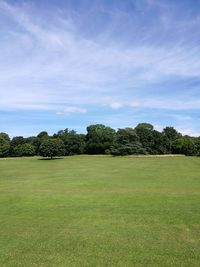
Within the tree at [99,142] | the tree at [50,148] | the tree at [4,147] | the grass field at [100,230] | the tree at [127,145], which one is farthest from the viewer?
the tree at [4,147]

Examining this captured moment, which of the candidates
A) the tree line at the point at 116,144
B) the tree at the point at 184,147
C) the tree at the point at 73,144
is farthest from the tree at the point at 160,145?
the tree at the point at 73,144

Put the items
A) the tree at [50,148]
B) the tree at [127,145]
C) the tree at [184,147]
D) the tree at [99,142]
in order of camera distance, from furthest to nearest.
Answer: the tree at [99,142]
the tree at [184,147]
the tree at [127,145]
the tree at [50,148]

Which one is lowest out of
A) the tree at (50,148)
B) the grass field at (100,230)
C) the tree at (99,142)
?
the grass field at (100,230)

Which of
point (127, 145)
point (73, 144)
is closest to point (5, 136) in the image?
point (73, 144)

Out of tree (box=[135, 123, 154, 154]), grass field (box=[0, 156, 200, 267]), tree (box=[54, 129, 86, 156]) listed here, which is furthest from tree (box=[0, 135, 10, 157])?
grass field (box=[0, 156, 200, 267])

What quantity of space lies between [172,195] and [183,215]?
636cm

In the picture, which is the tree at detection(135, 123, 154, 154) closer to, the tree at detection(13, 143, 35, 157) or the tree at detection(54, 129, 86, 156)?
the tree at detection(54, 129, 86, 156)

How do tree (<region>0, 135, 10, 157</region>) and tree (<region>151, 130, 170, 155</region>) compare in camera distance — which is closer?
tree (<region>151, 130, 170, 155</region>)

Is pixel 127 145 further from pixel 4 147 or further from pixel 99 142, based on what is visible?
pixel 4 147

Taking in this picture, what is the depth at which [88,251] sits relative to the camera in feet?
35.9

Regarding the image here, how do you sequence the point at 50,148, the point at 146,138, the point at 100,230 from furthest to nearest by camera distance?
the point at 146,138 < the point at 50,148 < the point at 100,230

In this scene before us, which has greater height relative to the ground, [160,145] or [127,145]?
[160,145]

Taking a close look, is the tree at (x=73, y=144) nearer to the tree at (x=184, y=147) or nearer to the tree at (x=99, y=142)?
the tree at (x=99, y=142)

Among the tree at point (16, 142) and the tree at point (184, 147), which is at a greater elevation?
the tree at point (16, 142)
